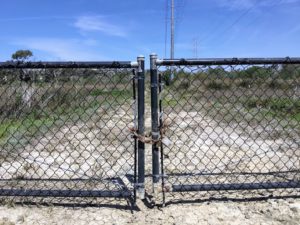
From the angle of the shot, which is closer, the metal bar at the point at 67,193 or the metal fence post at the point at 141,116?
the metal fence post at the point at 141,116

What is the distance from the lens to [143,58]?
3.32 m

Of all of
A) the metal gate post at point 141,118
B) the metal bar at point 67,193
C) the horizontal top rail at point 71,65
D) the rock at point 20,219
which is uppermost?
the horizontal top rail at point 71,65

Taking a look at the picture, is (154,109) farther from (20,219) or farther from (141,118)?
(20,219)

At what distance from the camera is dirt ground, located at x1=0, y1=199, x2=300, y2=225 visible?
3219mm

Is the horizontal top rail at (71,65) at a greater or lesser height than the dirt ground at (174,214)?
greater

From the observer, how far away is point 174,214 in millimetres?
3322

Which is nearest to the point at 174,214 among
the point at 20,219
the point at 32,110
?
the point at 20,219

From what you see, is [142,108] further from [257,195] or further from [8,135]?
[8,135]

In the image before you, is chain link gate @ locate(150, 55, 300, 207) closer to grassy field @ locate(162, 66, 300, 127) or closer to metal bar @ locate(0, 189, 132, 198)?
grassy field @ locate(162, 66, 300, 127)

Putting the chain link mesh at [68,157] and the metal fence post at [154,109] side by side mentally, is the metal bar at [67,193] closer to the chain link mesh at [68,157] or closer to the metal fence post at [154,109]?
the chain link mesh at [68,157]

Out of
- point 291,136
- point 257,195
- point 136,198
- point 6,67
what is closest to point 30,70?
point 6,67

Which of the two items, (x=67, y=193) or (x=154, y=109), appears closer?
(x=154, y=109)

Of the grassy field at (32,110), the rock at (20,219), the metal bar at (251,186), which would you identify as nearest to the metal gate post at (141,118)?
the metal bar at (251,186)

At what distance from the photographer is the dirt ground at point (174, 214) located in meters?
3.22
